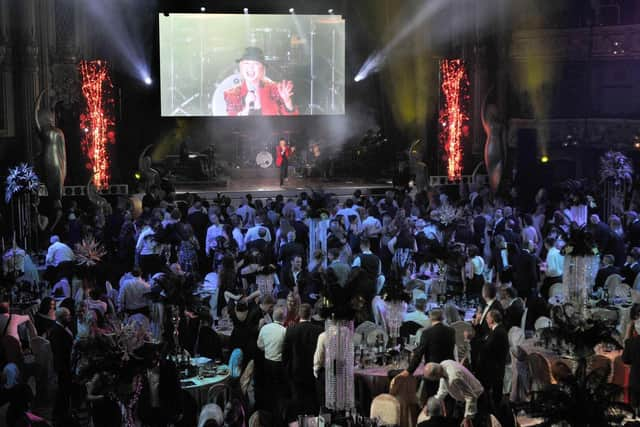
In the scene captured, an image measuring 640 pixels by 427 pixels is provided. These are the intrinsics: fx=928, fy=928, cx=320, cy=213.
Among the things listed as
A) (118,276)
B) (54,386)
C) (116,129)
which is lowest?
(54,386)

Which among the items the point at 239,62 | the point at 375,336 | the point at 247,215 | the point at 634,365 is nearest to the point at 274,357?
the point at 375,336

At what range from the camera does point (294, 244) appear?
455 inches

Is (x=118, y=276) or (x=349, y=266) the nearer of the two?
(x=349, y=266)

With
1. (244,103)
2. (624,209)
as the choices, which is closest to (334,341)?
(624,209)

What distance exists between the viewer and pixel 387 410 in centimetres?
707

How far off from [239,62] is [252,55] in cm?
38

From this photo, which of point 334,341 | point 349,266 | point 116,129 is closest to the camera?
point 334,341

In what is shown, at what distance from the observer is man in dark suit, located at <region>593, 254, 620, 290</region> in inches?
426

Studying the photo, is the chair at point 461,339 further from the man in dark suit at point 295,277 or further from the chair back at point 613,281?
the chair back at point 613,281

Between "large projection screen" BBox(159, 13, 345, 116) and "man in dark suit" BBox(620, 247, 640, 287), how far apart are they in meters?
13.9

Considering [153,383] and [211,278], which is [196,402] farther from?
[211,278]

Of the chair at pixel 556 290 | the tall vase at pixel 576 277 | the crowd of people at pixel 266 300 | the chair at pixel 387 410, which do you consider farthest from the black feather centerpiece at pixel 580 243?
the chair at pixel 387 410

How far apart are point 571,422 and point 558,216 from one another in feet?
27.1

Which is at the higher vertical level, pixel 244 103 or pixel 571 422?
pixel 244 103
